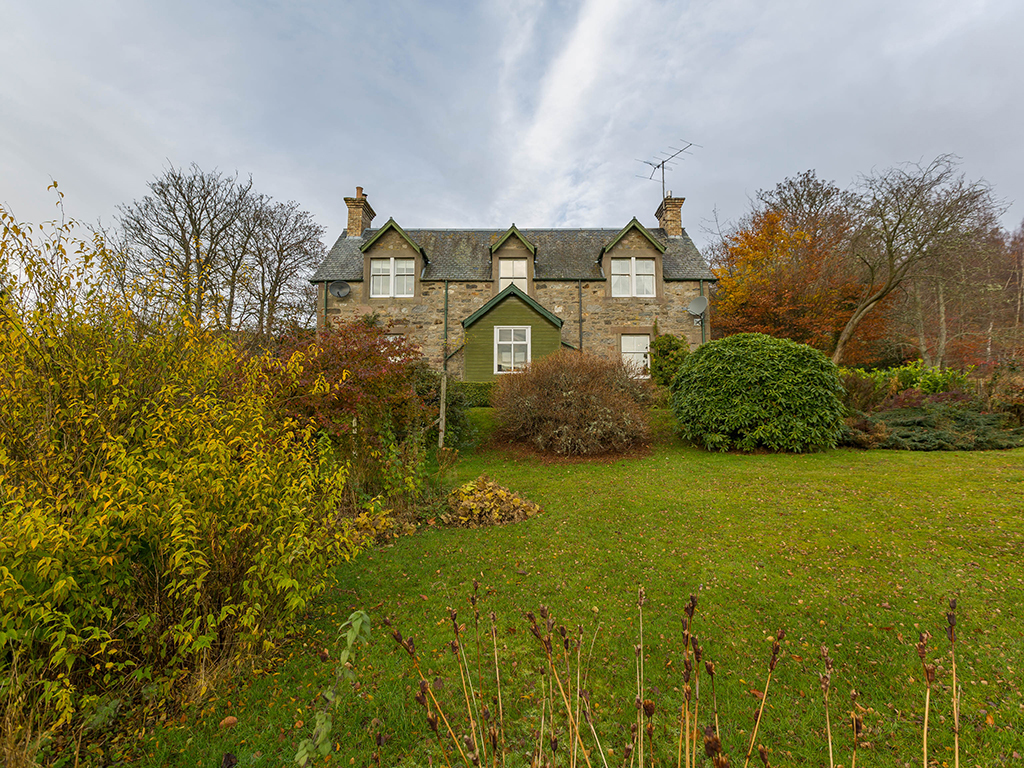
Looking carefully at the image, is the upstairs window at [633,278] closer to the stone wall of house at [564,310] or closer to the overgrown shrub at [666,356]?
the stone wall of house at [564,310]

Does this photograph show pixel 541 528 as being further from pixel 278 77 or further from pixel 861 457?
pixel 278 77

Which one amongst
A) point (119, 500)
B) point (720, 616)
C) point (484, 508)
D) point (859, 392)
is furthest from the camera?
point (859, 392)

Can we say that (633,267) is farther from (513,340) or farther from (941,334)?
(941,334)

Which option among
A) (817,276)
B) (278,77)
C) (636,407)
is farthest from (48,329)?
(817,276)

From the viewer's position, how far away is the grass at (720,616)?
2.54 meters

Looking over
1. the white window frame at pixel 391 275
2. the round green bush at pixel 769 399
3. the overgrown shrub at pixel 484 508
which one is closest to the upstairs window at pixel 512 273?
the white window frame at pixel 391 275

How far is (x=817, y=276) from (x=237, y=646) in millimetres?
24037

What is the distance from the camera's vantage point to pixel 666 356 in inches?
672

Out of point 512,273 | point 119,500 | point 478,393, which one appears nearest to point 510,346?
point 478,393

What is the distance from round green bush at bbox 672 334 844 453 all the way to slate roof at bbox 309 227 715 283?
32.5 ft

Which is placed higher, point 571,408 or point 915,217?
point 915,217

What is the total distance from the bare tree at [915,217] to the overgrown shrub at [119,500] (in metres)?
21.6

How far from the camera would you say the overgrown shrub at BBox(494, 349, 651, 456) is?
10.0m

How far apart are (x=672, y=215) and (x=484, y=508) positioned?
19493 millimetres
